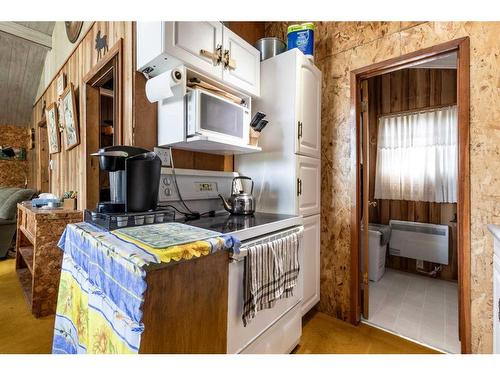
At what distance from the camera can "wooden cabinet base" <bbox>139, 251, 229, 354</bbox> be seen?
0.68 metres

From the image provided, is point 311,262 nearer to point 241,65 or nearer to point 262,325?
point 262,325

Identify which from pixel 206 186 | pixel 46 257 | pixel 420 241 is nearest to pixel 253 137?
pixel 206 186

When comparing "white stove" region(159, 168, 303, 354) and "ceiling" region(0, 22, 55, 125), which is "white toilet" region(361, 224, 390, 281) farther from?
"ceiling" region(0, 22, 55, 125)

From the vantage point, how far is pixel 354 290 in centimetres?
198

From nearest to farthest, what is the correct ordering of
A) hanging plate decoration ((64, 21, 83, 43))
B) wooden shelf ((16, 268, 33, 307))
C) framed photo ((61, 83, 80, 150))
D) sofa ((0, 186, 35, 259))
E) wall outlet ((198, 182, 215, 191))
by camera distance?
wall outlet ((198, 182, 215, 191)), wooden shelf ((16, 268, 33, 307)), framed photo ((61, 83, 80, 150)), hanging plate decoration ((64, 21, 83, 43)), sofa ((0, 186, 35, 259))

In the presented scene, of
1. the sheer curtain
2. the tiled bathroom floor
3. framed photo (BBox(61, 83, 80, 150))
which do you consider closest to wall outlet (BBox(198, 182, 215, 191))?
framed photo (BBox(61, 83, 80, 150))

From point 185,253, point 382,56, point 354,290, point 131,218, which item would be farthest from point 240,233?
point 382,56

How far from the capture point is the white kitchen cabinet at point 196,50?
1.27 metres

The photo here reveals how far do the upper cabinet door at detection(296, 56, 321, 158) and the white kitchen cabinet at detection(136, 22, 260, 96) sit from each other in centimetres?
42

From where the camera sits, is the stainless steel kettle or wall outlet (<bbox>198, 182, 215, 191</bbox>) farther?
wall outlet (<bbox>198, 182, 215, 191</bbox>)

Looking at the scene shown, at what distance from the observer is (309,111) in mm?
1918

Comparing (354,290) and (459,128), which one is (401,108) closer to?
(459,128)

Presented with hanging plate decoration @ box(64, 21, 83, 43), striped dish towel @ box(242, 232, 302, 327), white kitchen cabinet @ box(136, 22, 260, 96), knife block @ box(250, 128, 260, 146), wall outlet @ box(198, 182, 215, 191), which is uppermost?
hanging plate decoration @ box(64, 21, 83, 43)

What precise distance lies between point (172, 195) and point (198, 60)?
82cm
